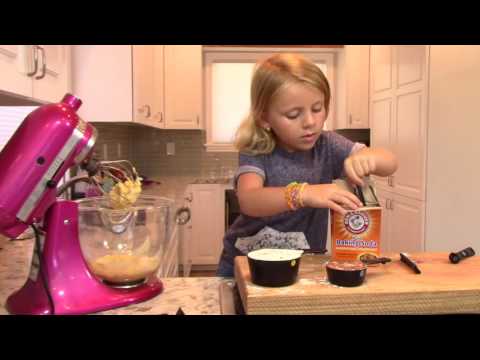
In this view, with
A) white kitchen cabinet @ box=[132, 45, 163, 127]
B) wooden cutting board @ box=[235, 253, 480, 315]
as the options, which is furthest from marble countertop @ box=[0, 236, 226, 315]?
white kitchen cabinet @ box=[132, 45, 163, 127]

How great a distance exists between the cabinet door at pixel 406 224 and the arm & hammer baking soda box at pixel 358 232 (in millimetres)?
2080

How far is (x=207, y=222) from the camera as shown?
13.5 ft

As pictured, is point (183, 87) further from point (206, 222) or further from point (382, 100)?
point (382, 100)

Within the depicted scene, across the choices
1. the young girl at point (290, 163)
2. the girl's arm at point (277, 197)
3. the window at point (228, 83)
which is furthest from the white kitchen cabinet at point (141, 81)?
the window at point (228, 83)

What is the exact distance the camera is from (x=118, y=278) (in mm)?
813

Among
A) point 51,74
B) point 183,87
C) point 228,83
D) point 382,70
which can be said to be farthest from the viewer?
point 228,83

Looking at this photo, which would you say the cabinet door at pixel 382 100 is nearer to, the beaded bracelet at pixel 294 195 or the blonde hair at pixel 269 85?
the blonde hair at pixel 269 85

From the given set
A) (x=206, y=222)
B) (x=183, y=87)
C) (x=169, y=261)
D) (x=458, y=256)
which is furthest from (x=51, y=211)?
(x=183, y=87)

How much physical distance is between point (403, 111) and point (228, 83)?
7.31 feet

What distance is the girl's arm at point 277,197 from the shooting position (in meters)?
0.79

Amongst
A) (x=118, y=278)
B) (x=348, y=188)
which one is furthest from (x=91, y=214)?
(x=348, y=188)

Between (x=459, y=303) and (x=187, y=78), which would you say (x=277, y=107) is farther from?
(x=187, y=78)

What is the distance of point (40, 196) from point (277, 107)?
52 cm
